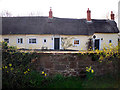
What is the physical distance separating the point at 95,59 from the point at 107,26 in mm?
16063

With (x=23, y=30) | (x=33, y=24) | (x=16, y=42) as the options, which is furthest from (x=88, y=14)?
(x=16, y=42)

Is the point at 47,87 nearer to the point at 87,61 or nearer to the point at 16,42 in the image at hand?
the point at 87,61

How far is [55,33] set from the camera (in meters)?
17.6

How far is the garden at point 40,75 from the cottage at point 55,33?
11.7 m

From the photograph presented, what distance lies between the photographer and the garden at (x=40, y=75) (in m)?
4.47

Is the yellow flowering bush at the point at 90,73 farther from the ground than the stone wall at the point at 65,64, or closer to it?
closer to it

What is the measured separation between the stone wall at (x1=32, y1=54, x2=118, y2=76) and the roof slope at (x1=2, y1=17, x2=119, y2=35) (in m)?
12.9

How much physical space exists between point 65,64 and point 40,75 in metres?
1.04

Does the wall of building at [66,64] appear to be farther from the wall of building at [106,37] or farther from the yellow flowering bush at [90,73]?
the wall of building at [106,37]

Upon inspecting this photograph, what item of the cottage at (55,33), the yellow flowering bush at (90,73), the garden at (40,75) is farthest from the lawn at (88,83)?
the cottage at (55,33)

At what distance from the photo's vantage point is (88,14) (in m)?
19.5

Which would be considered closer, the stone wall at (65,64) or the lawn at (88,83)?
the lawn at (88,83)

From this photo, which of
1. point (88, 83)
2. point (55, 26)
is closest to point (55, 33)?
point (55, 26)

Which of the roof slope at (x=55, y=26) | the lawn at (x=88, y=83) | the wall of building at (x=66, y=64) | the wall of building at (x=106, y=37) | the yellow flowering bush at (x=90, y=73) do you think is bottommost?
the lawn at (x=88, y=83)
